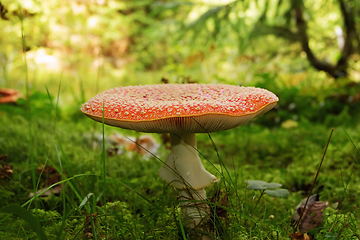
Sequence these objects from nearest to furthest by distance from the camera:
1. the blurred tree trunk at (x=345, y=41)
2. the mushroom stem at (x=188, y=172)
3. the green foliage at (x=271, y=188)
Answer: the green foliage at (x=271, y=188)
the mushroom stem at (x=188, y=172)
the blurred tree trunk at (x=345, y=41)

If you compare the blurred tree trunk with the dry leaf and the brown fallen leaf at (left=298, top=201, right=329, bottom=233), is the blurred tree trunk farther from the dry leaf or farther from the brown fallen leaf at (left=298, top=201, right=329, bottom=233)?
the dry leaf

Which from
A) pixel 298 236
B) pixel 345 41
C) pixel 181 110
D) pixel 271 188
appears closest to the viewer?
pixel 181 110

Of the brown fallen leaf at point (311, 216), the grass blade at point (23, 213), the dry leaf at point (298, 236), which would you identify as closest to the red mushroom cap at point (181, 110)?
the grass blade at point (23, 213)

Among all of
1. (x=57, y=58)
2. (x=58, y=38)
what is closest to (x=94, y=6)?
(x=58, y=38)

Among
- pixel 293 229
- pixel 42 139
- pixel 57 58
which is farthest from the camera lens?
pixel 57 58

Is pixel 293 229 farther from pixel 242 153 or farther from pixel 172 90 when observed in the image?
pixel 242 153

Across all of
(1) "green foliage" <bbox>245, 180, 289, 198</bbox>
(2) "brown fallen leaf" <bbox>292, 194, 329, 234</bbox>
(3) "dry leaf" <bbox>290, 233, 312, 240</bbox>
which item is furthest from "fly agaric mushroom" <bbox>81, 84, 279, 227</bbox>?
(2) "brown fallen leaf" <bbox>292, 194, 329, 234</bbox>

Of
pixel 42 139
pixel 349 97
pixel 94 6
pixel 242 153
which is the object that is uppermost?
pixel 94 6

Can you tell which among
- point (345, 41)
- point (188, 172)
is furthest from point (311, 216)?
point (345, 41)

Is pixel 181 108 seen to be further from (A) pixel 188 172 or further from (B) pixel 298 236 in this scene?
(B) pixel 298 236

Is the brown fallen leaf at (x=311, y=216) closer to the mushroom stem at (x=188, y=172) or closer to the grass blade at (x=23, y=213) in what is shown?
the mushroom stem at (x=188, y=172)

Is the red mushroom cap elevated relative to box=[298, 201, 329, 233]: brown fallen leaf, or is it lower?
elevated
